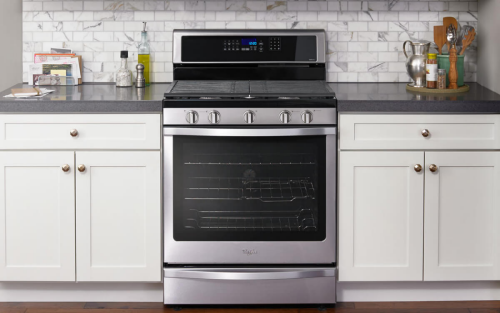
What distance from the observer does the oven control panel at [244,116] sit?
3.03m

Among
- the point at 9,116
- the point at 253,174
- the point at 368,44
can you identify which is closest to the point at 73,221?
the point at 9,116

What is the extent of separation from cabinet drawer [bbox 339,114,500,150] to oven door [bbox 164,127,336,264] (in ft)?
0.36

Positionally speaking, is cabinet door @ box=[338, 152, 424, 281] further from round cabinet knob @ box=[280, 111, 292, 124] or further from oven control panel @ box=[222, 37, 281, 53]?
oven control panel @ box=[222, 37, 281, 53]

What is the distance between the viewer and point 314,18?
12.1 feet

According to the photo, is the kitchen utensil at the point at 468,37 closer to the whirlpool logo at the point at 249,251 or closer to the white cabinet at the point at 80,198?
the whirlpool logo at the point at 249,251

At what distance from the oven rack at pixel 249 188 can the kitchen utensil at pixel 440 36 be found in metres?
1.06

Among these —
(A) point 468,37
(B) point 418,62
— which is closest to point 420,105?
(B) point 418,62

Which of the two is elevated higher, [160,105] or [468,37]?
[468,37]

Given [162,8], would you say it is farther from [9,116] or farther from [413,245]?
[413,245]

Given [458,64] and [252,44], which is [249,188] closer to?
[252,44]

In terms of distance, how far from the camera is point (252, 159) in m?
3.09

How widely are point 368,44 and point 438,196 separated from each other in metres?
1.00

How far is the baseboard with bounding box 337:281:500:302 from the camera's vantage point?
3285mm

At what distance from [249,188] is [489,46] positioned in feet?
4.85
